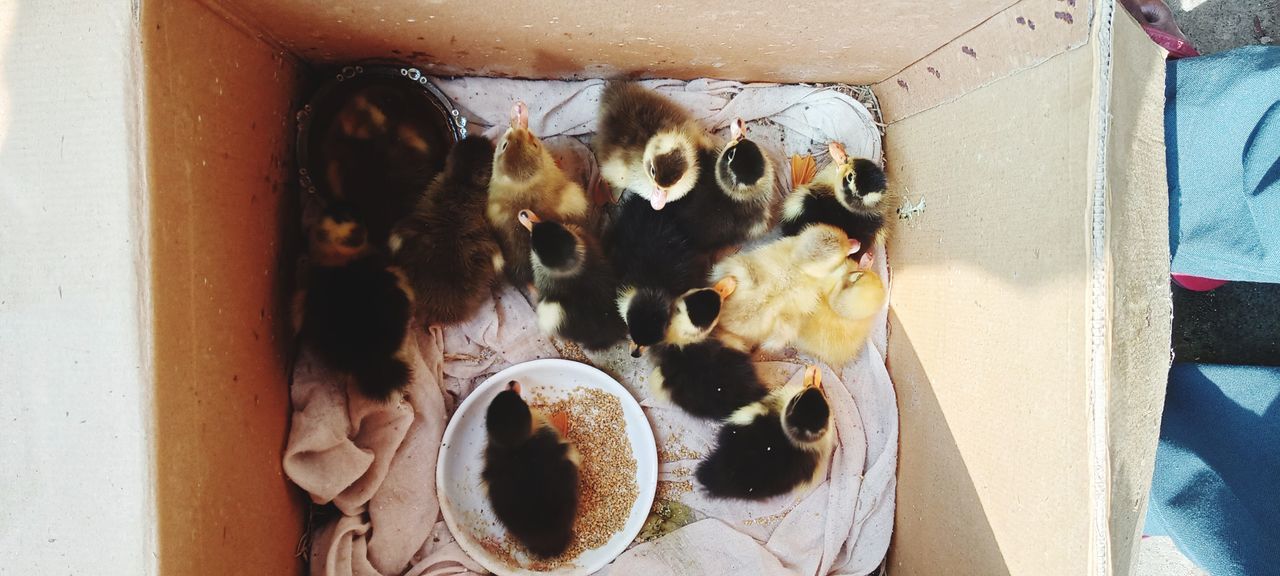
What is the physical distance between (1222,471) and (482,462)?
4.72 ft

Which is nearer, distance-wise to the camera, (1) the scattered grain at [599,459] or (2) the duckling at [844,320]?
(2) the duckling at [844,320]

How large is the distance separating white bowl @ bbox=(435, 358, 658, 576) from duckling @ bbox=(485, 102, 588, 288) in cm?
23

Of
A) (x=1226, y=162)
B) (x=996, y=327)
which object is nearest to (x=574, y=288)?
(x=996, y=327)

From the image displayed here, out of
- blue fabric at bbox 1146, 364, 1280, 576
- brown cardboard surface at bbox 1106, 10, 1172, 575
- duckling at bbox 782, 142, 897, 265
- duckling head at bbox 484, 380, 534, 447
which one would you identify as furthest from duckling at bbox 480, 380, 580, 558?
blue fabric at bbox 1146, 364, 1280, 576

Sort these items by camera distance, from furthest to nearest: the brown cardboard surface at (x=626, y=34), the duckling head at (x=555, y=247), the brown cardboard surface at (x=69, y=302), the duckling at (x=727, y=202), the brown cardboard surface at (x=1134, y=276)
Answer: the duckling at (x=727, y=202) → the duckling head at (x=555, y=247) → the brown cardboard surface at (x=626, y=34) → the brown cardboard surface at (x=1134, y=276) → the brown cardboard surface at (x=69, y=302)

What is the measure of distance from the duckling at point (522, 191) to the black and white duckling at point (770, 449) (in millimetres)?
529

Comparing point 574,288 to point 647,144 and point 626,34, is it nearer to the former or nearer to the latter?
point 647,144

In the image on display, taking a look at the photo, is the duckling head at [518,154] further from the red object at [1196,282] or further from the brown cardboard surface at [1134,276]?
the red object at [1196,282]

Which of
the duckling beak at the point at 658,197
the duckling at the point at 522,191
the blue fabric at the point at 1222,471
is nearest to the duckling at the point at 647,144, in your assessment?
the duckling beak at the point at 658,197

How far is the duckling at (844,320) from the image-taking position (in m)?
1.45

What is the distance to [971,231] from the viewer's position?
4.33ft

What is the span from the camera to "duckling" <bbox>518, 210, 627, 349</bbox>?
133cm

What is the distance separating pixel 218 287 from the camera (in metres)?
1.09

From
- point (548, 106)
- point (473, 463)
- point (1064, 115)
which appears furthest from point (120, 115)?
point (1064, 115)
